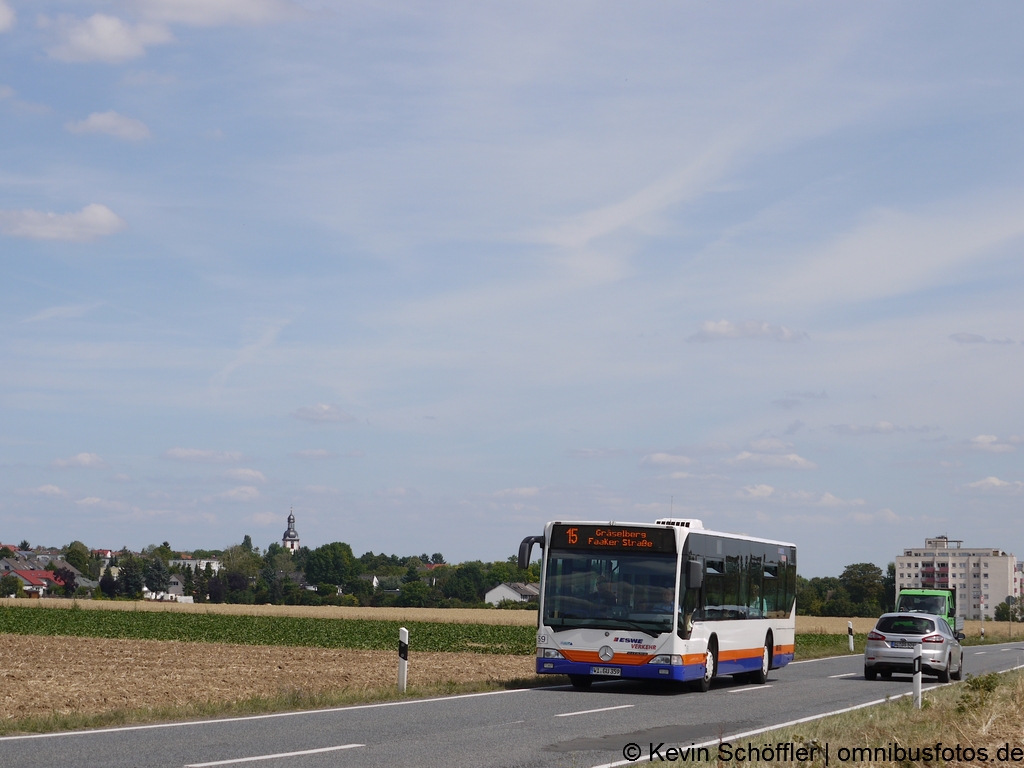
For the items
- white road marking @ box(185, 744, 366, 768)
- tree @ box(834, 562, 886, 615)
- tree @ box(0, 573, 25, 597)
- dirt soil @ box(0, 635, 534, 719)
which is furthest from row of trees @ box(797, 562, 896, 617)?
white road marking @ box(185, 744, 366, 768)

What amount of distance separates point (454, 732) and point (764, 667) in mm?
12887

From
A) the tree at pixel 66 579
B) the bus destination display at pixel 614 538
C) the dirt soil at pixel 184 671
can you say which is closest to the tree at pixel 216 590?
the tree at pixel 66 579

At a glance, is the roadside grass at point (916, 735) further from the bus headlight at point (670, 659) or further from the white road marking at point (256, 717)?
the white road marking at point (256, 717)

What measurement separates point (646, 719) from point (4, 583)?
159m

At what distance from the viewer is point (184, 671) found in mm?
27922

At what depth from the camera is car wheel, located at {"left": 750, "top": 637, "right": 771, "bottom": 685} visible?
2511 cm

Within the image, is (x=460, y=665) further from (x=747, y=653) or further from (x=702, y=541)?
(x=702, y=541)

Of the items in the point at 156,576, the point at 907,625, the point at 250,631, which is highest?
the point at 907,625

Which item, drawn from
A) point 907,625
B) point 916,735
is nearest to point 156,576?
point 907,625

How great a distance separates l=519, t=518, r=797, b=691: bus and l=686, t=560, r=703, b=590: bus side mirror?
0.02 m

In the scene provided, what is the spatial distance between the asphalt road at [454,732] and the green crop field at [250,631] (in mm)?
20308

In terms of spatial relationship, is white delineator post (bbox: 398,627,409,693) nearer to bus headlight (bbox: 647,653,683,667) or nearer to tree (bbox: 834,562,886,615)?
bus headlight (bbox: 647,653,683,667)

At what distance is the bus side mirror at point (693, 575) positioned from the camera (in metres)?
20.1

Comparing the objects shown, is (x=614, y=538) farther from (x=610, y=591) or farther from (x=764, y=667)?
(x=764, y=667)
